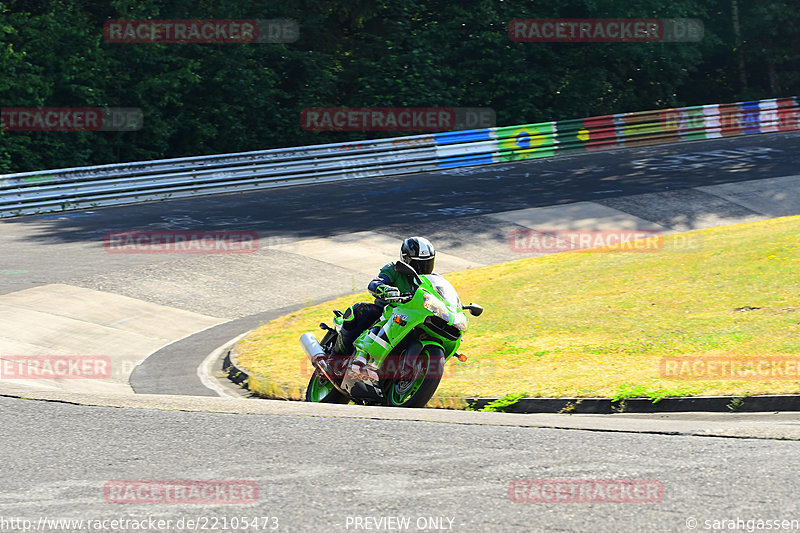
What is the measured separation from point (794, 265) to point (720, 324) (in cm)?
363

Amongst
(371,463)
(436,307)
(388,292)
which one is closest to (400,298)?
(388,292)

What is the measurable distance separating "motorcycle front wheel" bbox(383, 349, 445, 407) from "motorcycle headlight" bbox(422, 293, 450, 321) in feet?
1.22

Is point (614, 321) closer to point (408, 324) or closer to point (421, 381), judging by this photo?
point (421, 381)

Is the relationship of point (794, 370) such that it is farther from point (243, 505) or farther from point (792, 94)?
point (792, 94)

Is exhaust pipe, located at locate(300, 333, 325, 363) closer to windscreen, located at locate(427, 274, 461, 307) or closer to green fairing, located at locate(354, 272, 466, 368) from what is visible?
green fairing, located at locate(354, 272, 466, 368)

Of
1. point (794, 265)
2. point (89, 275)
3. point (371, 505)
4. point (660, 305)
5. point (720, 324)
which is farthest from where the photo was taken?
point (89, 275)

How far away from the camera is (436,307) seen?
30.6 ft

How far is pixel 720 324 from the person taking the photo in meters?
12.6

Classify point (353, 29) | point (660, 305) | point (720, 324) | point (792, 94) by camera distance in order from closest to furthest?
point (720, 324) < point (660, 305) < point (353, 29) < point (792, 94)

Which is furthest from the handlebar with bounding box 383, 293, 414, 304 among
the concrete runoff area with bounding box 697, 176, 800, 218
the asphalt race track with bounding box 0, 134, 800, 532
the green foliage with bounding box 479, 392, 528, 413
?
the concrete runoff area with bounding box 697, 176, 800, 218

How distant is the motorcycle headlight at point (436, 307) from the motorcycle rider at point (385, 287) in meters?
0.33

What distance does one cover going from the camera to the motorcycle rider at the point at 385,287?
32.1 ft

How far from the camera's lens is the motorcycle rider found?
9773 millimetres

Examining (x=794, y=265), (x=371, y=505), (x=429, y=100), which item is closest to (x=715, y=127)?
(x=429, y=100)
